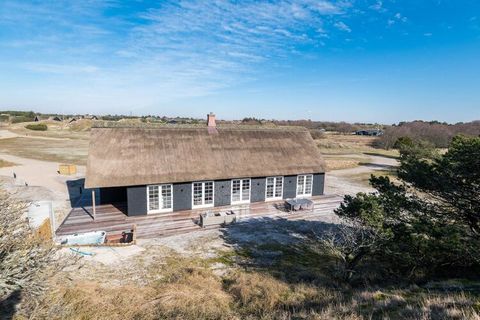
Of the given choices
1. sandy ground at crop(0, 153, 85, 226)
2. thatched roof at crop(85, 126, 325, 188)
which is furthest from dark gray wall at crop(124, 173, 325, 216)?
sandy ground at crop(0, 153, 85, 226)

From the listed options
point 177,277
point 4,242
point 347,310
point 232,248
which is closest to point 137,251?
point 177,277

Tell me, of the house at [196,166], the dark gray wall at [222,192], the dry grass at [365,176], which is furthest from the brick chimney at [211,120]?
the dry grass at [365,176]

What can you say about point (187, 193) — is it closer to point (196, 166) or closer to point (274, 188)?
point (196, 166)

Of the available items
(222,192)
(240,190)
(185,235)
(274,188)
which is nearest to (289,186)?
(274,188)

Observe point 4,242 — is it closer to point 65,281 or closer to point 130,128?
point 65,281

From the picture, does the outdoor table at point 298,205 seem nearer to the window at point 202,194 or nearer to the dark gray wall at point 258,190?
the dark gray wall at point 258,190

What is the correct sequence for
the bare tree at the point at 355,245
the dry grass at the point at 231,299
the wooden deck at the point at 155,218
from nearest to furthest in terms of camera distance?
the dry grass at the point at 231,299, the bare tree at the point at 355,245, the wooden deck at the point at 155,218
